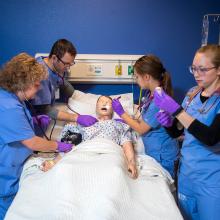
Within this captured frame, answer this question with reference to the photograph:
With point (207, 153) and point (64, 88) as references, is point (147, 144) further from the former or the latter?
point (64, 88)

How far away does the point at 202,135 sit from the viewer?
135cm

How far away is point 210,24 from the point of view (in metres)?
2.54

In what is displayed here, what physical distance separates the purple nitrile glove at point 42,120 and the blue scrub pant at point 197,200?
39.7 inches

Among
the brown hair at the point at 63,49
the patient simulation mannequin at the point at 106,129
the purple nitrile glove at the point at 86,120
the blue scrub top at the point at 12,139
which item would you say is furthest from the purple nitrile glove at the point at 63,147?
the brown hair at the point at 63,49

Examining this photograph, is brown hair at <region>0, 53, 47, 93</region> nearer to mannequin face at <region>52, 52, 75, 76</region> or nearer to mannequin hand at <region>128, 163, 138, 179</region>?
mannequin face at <region>52, 52, 75, 76</region>

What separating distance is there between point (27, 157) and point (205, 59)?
1207 millimetres

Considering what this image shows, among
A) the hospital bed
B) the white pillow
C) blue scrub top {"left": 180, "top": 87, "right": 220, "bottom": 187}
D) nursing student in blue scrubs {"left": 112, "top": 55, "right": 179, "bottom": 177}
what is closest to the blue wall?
the white pillow

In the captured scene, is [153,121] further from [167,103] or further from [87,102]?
[87,102]

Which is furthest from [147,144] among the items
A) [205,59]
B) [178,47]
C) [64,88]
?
[178,47]

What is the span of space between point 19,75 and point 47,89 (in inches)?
16.7

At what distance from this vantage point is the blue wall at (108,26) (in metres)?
2.45

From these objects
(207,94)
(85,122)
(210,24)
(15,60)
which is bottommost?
(85,122)

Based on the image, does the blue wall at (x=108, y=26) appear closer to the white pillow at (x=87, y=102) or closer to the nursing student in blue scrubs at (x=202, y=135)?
the white pillow at (x=87, y=102)

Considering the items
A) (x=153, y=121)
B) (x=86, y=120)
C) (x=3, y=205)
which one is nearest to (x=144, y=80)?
(x=153, y=121)
